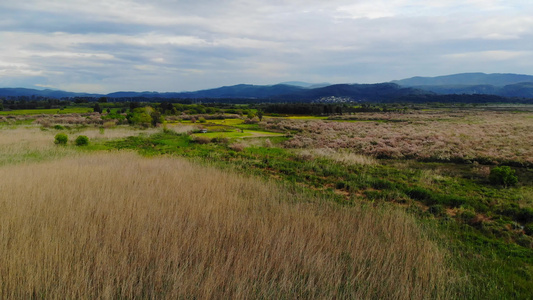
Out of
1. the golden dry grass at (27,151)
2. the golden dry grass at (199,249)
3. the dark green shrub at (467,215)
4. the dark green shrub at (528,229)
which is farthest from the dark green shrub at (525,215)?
the golden dry grass at (27,151)

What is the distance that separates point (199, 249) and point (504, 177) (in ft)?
49.4

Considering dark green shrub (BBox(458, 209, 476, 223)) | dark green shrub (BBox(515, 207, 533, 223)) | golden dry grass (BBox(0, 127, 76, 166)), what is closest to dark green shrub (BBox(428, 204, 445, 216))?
dark green shrub (BBox(458, 209, 476, 223))

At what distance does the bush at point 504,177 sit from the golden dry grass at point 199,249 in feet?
31.2

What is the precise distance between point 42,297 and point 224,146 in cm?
2115

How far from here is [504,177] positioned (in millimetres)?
13320

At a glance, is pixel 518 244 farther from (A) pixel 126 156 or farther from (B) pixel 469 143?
(B) pixel 469 143

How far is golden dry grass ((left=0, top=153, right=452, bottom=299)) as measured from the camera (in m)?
4.05

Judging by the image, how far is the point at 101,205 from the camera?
6.98 meters

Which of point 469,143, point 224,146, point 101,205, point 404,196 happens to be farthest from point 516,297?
point 469,143

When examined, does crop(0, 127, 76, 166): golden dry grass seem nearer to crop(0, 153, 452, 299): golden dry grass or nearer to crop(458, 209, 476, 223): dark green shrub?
crop(0, 153, 452, 299): golden dry grass

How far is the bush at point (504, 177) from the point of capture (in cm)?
1328

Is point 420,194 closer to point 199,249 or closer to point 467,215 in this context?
point 467,215

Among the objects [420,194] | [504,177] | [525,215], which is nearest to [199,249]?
[420,194]

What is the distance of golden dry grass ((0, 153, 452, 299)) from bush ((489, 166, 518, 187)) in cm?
952
